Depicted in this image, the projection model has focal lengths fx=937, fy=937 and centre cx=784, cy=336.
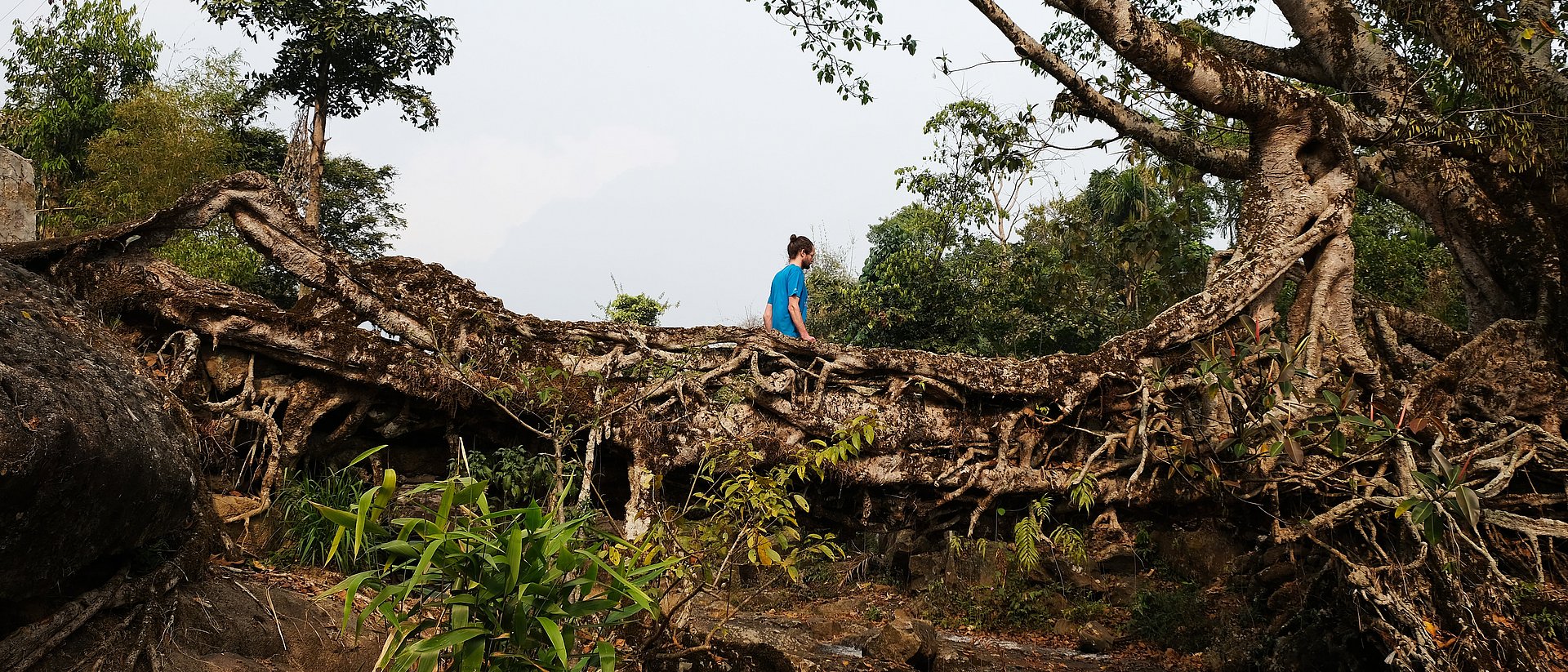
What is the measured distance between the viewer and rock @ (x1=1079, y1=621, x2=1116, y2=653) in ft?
34.6

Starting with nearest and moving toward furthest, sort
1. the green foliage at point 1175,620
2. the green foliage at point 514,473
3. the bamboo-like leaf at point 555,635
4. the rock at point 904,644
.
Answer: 1. the bamboo-like leaf at point 555,635
2. the green foliage at point 514,473
3. the rock at point 904,644
4. the green foliage at point 1175,620

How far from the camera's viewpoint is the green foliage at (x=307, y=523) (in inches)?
231

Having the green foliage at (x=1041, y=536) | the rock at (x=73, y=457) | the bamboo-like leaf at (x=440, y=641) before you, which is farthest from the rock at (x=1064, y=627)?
the bamboo-like leaf at (x=440, y=641)

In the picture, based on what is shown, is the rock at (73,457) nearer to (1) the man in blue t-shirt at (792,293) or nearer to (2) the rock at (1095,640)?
(1) the man in blue t-shirt at (792,293)

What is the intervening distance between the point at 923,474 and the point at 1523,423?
13.0 feet

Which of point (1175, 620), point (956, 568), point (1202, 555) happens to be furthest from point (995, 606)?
point (1202, 555)

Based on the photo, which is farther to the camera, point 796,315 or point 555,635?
point 796,315

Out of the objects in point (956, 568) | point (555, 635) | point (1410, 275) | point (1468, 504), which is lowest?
point (956, 568)

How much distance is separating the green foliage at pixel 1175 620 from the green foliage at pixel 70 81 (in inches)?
796

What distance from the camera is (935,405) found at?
21.7 ft

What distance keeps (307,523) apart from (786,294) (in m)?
3.52

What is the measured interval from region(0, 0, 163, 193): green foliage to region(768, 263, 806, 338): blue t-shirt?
17695 mm

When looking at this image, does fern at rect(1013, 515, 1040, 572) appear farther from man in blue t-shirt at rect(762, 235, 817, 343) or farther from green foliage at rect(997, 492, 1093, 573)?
man in blue t-shirt at rect(762, 235, 817, 343)

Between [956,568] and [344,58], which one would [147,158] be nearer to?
[344,58]
